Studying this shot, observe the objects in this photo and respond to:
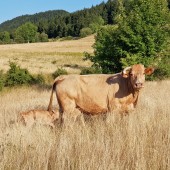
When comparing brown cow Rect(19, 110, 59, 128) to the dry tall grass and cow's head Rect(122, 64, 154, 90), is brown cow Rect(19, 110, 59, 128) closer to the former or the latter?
cow's head Rect(122, 64, 154, 90)

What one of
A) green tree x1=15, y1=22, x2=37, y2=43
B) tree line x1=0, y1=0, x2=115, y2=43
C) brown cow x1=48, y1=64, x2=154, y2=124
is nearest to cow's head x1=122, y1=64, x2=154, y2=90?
brown cow x1=48, y1=64, x2=154, y2=124

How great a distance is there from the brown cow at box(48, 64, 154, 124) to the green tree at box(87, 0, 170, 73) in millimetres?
10263

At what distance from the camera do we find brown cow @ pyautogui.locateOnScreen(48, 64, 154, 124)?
369 inches

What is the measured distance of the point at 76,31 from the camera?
155875mm

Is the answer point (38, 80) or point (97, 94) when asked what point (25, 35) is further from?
point (97, 94)

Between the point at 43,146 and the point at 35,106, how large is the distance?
282 inches

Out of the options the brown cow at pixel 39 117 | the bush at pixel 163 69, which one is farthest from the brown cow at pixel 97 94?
the bush at pixel 163 69

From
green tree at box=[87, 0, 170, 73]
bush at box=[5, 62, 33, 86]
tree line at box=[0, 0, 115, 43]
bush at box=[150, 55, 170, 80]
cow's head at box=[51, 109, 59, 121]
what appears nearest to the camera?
cow's head at box=[51, 109, 59, 121]

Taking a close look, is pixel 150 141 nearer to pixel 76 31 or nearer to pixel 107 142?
pixel 107 142

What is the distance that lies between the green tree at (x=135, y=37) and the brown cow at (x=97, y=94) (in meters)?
10.3

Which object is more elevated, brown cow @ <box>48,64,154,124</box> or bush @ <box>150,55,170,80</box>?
brown cow @ <box>48,64,154,124</box>

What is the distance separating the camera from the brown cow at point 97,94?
30.8 feet

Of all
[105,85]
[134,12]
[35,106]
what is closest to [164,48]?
[134,12]

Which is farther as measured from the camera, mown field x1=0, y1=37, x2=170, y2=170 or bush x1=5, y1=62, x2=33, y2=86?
bush x1=5, y1=62, x2=33, y2=86
